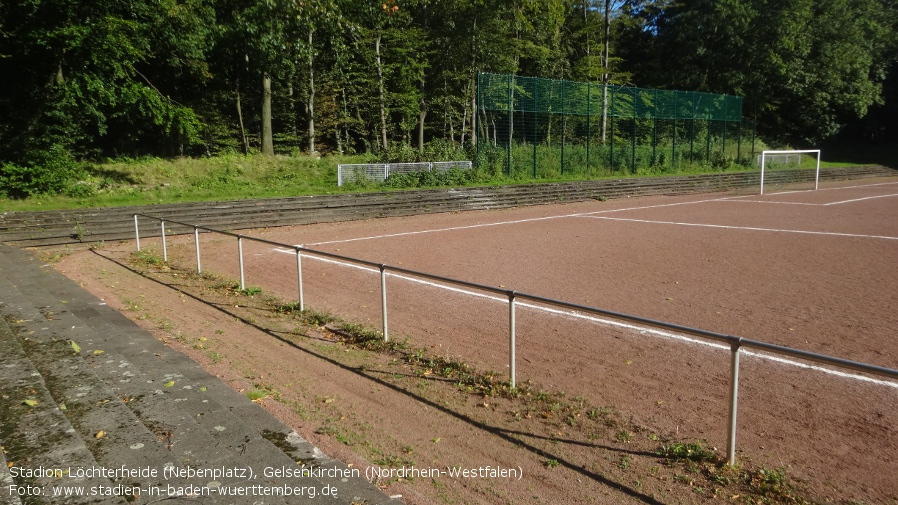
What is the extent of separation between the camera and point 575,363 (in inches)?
261

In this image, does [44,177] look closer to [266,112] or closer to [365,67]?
[266,112]

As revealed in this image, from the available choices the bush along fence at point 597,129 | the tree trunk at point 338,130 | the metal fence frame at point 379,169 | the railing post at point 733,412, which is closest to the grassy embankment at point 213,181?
the metal fence frame at point 379,169

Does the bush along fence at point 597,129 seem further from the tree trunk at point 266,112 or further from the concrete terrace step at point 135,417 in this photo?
the concrete terrace step at point 135,417

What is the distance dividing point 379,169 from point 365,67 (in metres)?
16.6

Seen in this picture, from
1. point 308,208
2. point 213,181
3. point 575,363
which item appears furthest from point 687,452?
point 213,181

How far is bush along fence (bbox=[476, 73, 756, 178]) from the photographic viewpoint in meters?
29.7

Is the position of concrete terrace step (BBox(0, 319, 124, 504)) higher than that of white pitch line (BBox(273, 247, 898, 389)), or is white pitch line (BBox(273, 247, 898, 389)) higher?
concrete terrace step (BBox(0, 319, 124, 504))

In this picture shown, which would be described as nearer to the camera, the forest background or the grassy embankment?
the grassy embankment

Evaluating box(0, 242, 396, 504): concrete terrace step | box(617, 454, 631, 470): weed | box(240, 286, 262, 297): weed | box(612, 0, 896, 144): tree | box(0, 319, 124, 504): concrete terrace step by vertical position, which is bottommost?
box(240, 286, 262, 297): weed

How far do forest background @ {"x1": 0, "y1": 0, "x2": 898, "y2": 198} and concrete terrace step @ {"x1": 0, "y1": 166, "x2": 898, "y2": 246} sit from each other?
4562 millimetres

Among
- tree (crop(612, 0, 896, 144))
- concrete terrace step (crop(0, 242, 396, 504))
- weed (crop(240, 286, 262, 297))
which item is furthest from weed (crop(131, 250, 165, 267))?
tree (crop(612, 0, 896, 144))

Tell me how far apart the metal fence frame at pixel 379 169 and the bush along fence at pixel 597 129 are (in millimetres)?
2309

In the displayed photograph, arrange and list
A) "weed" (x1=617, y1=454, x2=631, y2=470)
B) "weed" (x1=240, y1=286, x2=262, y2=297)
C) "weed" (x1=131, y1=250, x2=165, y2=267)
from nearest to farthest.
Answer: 1. "weed" (x1=617, y1=454, x2=631, y2=470)
2. "weed" (x1=240, y1=286, x2=262, y2=297)
3. "weed" (x1=131, y1=250, x2=165, y2=267)

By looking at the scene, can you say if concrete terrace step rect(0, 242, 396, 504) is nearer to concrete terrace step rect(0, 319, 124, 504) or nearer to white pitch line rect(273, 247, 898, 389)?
concrete terrace step rect(0, 319, 124, 504)
